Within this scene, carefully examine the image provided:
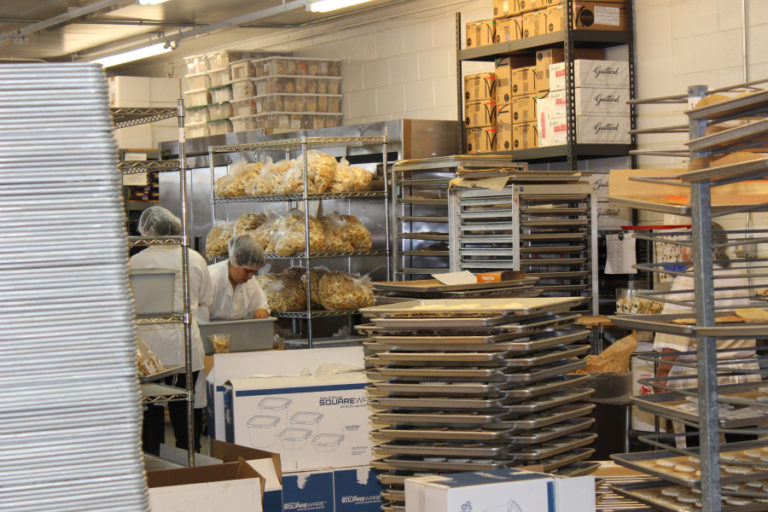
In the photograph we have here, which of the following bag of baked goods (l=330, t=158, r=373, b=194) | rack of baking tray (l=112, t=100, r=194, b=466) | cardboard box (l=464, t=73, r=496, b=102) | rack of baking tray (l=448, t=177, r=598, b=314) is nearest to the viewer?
rack of baking tray (l=112, t=100, r=194, b=466)

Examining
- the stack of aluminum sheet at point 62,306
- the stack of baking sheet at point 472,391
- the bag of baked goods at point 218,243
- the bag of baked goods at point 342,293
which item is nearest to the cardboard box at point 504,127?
the bag of baked goods at point 342,293

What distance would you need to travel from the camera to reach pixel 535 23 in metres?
5.98

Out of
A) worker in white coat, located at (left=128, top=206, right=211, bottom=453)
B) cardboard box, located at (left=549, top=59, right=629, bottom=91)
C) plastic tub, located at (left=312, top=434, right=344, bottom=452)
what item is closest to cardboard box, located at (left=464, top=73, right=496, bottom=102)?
cardboard box, located at (left=549, top=59, right=629, bottom=91)

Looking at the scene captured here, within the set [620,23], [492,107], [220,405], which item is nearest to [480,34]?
[492,107]

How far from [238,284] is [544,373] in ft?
13.5

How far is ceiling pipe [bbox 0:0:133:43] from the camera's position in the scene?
26.4 feet

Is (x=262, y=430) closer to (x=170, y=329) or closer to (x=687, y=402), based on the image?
(x=687, y=402)

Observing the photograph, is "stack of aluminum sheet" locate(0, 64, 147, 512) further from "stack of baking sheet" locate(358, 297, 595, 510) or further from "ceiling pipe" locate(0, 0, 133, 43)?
"ceiling pipe" locate(0, 0, 133, 43)

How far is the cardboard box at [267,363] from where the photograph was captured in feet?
11.8

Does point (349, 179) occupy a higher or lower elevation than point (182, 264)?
higher

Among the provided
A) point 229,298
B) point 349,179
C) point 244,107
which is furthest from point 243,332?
point 244,107

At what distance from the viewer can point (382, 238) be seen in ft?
22.7

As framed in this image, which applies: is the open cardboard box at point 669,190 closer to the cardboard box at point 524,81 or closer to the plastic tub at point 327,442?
the plastic tub at point 327,442

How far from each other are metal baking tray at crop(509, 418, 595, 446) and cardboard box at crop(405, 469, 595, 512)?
0.18m
